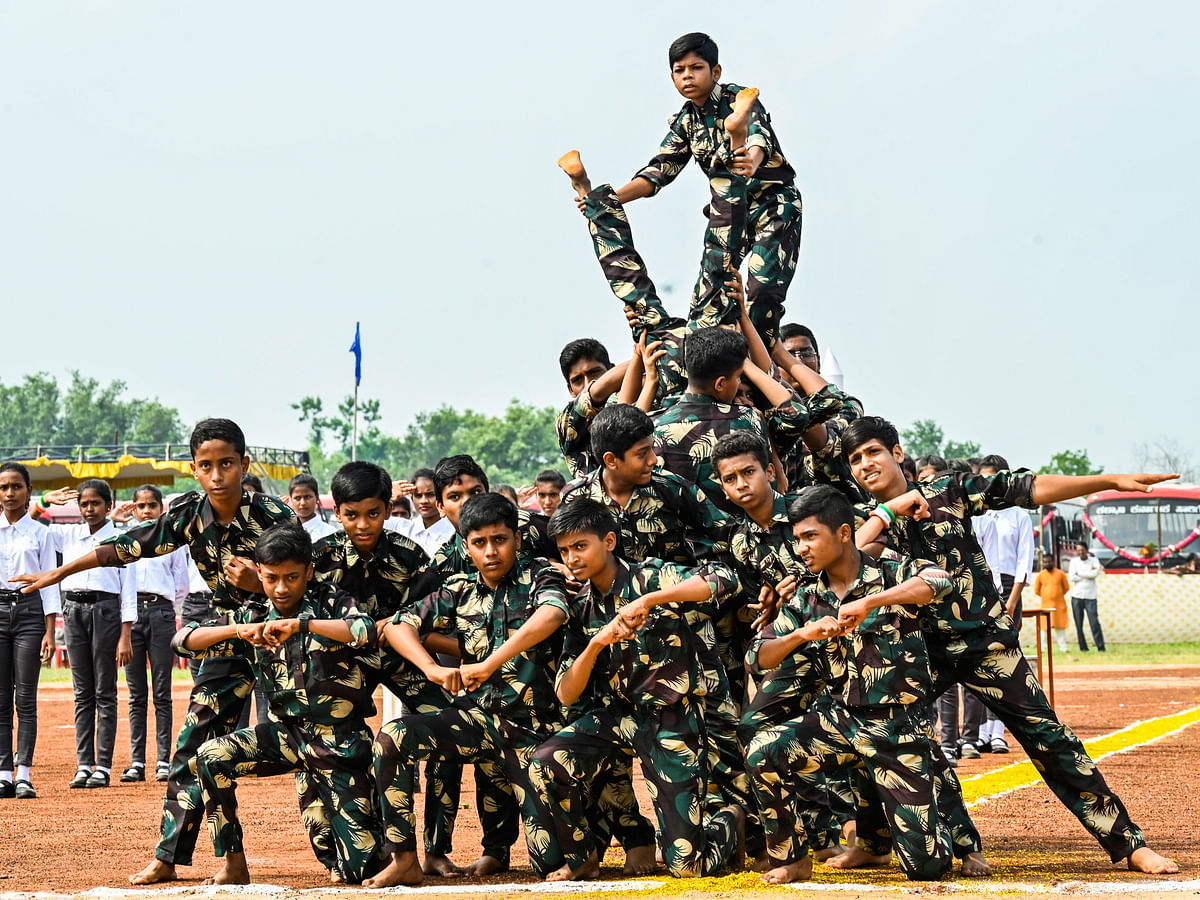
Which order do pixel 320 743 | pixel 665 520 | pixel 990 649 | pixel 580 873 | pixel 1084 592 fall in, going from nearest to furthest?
1. pixel 580 873
2. pixel 320 743
3. pixel 990 649
4. pixel 665 520
5. pixel 1084 592

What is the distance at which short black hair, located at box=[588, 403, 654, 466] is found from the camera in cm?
652

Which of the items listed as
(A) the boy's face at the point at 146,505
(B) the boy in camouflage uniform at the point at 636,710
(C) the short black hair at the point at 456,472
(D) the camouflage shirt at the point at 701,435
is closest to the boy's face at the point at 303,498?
(A) the boy's face at the point at 146,505

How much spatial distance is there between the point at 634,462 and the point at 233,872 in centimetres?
246

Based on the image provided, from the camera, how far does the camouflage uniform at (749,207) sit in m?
7.83

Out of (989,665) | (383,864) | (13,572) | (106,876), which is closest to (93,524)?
(13,572)

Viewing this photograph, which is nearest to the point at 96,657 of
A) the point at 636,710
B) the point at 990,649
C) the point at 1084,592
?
the point at 636,710

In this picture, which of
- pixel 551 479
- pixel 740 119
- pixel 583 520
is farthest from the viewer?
pixel 551 479

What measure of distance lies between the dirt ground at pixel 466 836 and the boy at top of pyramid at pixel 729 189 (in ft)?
9.47

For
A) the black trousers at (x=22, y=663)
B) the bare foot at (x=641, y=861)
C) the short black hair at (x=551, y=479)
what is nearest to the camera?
the bare foot at (x=641, y=861)

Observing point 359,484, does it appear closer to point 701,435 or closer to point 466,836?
point 701,435

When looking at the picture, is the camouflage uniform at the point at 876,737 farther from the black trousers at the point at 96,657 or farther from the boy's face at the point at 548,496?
the black trousers at the point at 96,657

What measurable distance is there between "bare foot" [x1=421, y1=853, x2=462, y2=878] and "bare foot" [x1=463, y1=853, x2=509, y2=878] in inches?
2.5

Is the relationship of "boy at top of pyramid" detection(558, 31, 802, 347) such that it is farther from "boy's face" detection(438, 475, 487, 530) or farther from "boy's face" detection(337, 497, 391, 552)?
"boy's face" detection(337, 497, 391, 552)

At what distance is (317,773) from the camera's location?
648 cm
